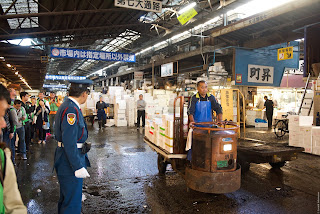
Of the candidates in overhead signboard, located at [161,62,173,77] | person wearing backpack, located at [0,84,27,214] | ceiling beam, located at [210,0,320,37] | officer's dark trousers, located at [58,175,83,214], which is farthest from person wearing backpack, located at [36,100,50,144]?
overhead signboard, located at [161,62,173,77]

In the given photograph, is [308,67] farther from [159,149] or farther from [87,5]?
[87,5]

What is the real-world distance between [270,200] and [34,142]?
9.44 metres

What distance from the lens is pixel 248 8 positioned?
1243 cm

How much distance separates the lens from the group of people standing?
5785mm

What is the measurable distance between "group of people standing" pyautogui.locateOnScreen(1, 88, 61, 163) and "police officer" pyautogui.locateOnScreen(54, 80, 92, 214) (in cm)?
272

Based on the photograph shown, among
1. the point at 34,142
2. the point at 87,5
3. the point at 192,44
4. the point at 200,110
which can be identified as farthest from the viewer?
the point at 192,44

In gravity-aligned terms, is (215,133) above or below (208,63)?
below

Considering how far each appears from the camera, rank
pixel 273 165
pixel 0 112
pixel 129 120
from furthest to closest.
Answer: pixel 129 120, pixel 273 165, pixel 0 112

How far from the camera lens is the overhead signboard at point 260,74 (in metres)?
14.5

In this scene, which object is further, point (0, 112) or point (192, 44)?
point (192, 44)

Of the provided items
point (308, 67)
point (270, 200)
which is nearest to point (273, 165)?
point (270, 200)

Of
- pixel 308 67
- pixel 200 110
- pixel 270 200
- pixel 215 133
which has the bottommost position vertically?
pixel 270 200

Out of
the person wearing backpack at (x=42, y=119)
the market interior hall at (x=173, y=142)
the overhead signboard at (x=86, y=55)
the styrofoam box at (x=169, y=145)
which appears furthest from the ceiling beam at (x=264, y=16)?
the person wearing backpack at (x=42, y=119)

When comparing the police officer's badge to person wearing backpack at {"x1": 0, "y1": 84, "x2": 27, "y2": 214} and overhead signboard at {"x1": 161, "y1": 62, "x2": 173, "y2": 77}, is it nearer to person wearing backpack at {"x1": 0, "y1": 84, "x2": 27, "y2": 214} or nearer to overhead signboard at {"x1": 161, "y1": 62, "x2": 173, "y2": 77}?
person wearing backpack at {"x1": 0, "y1": 84, "x2": 27, "y2": 214}
